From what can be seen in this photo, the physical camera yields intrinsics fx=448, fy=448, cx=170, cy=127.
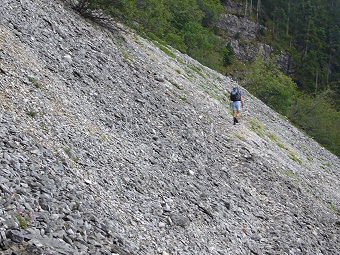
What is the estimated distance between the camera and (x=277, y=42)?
12075 cm

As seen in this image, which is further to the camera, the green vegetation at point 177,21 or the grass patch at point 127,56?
the green vegetation at point 177,21

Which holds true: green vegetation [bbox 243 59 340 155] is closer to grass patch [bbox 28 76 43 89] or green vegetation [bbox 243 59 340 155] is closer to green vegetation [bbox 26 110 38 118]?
grass patch [bbox 28 76 43 89]

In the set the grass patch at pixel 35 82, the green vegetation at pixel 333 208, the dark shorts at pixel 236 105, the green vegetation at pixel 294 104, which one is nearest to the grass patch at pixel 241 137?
the dark shorts at pixel 236 105

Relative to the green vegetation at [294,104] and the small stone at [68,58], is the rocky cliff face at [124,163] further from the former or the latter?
the green vegetation at [294,104]

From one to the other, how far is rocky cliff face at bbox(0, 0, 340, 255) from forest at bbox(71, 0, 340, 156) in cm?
541

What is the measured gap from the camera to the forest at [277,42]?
44.3m

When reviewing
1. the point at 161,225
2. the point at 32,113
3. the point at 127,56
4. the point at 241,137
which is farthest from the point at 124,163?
the point at 241,137

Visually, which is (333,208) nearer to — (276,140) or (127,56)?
(276,140)

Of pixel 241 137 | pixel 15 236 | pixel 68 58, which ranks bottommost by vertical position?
pixel 241 137

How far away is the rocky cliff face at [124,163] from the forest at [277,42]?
17.7 ft

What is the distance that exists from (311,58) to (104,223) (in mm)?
118193

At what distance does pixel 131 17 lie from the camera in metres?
24.2

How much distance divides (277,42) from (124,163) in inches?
4487

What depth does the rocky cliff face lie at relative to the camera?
374 inches
